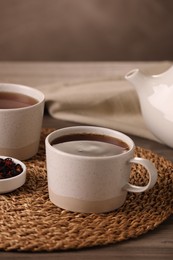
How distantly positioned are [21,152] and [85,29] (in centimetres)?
129

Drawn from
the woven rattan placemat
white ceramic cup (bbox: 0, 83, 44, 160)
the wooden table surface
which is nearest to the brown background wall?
the wooden table surface

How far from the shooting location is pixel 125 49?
7.61 ft

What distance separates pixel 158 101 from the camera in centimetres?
115

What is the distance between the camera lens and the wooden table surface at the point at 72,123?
2.64ft

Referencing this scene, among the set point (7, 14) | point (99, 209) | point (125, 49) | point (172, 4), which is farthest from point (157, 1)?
point (99, 209)

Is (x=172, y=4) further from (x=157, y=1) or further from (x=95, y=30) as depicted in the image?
(x=95, y=30)

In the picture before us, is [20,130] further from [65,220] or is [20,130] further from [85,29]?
[85,29]

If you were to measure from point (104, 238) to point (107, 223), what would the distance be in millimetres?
44

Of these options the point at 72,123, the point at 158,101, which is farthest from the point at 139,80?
the point at 72,123

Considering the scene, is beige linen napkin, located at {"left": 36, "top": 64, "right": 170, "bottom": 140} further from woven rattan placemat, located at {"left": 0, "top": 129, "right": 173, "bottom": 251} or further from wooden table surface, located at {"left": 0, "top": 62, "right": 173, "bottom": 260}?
woven rattan placemat, located at {"left": 0, "top": 129, "right": 173, "bottom": 251}

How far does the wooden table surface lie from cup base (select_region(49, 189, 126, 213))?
0.22ft

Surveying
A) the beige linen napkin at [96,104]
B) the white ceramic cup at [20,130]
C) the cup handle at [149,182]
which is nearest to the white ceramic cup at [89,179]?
the cup handle at [149,182]

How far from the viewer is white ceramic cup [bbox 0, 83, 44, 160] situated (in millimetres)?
1036

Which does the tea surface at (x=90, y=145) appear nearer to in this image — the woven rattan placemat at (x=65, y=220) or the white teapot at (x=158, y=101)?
the woven rattan placemat at (x=65, y=220)
